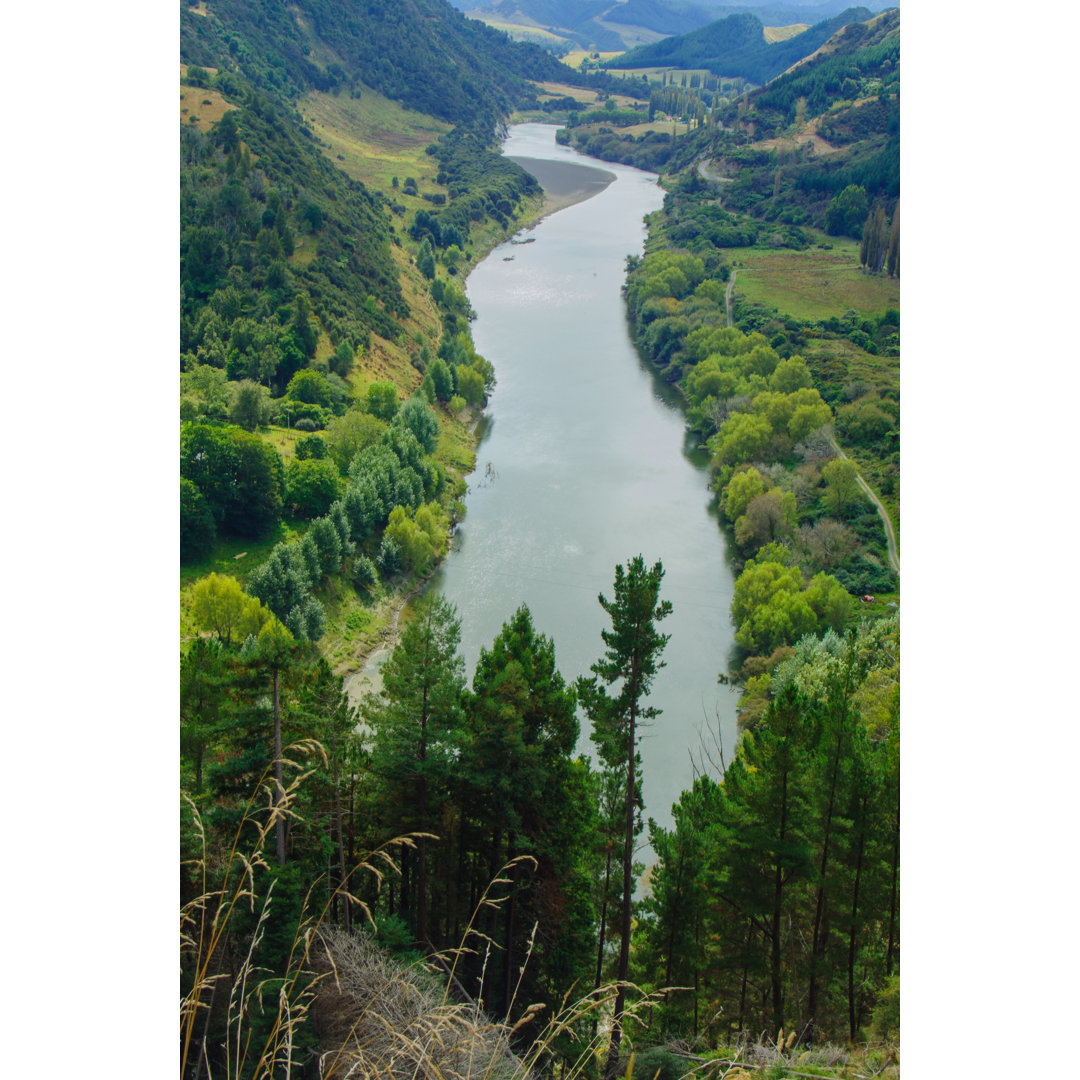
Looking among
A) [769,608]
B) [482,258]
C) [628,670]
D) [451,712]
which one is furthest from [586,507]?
[482,258]

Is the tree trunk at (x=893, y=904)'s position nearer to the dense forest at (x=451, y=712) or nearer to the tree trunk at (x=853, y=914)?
the dense forest at (x=451, y=712)

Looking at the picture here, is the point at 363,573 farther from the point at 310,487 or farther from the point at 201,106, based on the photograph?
the point at 201,106

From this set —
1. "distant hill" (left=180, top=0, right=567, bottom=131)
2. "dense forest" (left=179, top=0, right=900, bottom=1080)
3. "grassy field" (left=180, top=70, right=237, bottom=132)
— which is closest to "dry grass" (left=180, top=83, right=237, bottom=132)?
"grassy field" (left=180, top=70, right=237, bottom=132)

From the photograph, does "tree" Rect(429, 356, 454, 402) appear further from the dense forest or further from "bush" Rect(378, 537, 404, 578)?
"bush" Rect(378, 537, 404, 578)

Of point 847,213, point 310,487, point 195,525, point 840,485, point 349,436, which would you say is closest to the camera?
point 195,525

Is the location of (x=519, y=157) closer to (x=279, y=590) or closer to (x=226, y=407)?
(x=226, y=407)

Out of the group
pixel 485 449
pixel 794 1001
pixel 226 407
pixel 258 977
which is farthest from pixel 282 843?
pixel 485 449
